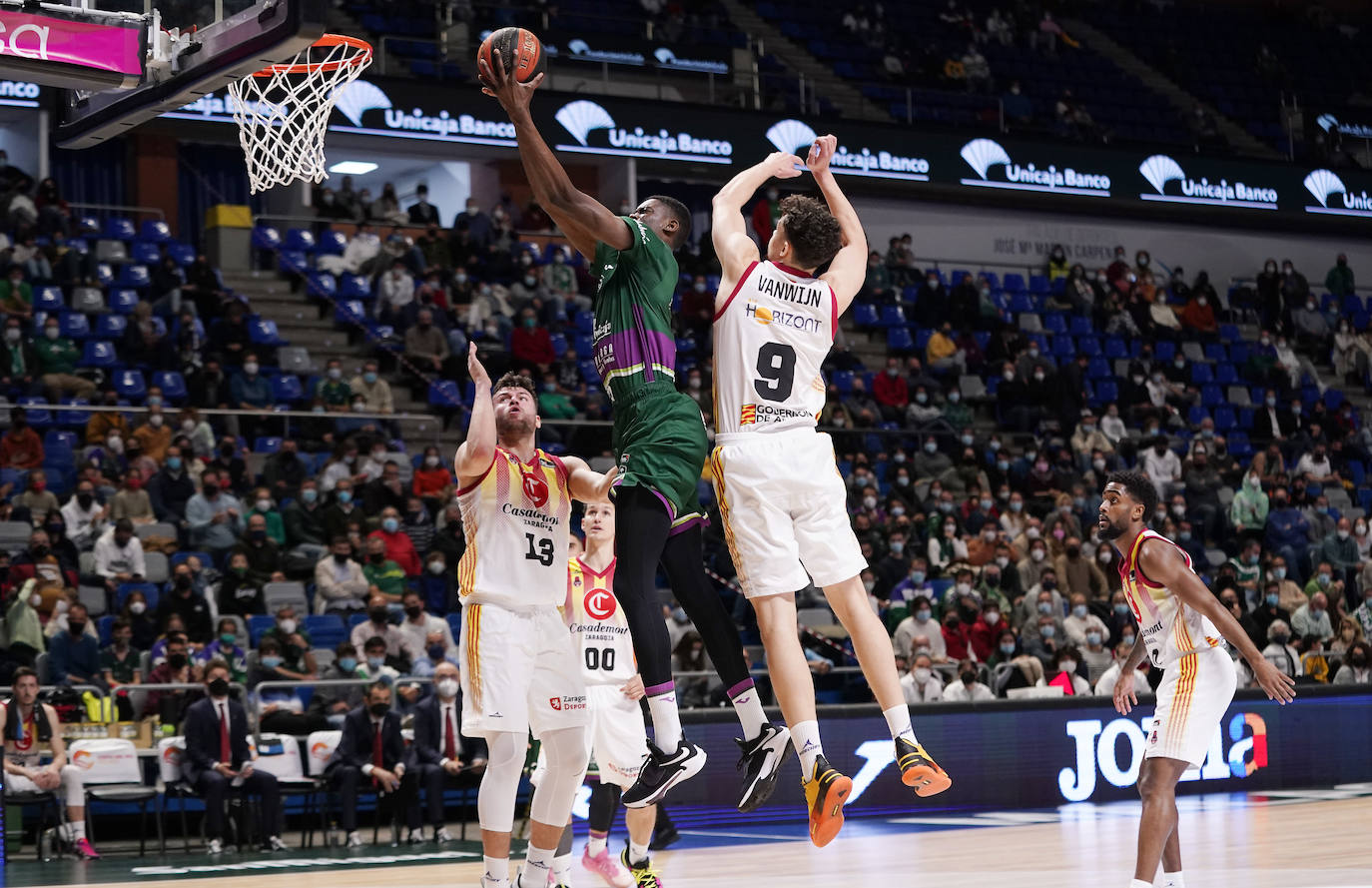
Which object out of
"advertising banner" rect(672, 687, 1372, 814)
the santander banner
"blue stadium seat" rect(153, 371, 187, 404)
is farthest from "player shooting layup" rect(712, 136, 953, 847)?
"blue stadium seat" rect(153, 371, 187, 404)

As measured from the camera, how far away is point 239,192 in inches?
1000

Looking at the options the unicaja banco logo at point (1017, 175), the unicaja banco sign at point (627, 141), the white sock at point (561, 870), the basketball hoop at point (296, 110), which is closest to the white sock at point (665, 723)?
the white sock at point (561, 870)

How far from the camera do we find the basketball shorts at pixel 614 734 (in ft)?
35.9

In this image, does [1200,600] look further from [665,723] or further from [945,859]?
[945,859]

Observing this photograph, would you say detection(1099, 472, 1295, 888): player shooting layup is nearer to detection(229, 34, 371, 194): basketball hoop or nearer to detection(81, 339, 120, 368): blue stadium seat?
detection(229, 34, 371, 194): basketball hoop

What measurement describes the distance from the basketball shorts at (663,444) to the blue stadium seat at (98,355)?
1308 cm

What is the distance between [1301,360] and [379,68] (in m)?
16.8

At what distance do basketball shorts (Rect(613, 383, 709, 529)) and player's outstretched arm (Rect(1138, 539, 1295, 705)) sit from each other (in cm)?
268

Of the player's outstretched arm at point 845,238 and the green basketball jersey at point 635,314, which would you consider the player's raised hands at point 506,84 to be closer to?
the green basketball jersey at point 635,314

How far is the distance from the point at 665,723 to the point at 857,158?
18.8m

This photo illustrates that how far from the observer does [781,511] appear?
23.2ft

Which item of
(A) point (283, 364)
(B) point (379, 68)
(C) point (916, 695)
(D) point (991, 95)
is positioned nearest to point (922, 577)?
(C) point (916, 695)

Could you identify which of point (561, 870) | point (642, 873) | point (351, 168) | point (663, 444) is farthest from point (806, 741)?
point (351, 168)

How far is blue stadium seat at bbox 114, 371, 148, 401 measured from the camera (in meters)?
18.5
